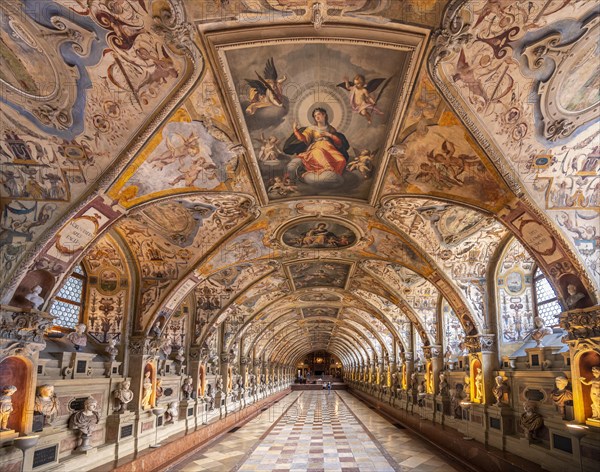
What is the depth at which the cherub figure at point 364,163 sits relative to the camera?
9.83 metres

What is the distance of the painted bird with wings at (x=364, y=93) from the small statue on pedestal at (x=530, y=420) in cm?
820

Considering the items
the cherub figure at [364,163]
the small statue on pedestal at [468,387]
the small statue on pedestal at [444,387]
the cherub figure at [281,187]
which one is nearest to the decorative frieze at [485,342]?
the small statue on pedestal at [468,387]

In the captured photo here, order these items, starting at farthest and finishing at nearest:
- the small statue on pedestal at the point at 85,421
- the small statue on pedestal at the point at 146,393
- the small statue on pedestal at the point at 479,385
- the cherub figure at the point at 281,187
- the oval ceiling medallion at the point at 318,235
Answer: the oval ceiling medallion at the point at 318,235 → the small statue on pedestal at the point at 146,393 → the small statue on pedestal at the point at 479,385 → the cherub figure at the point at 281,187 → the small statue on pedestal at the point at 85,421

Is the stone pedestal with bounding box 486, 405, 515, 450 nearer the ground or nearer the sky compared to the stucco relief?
nearer the ground

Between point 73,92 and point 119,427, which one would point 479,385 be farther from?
point 73,92

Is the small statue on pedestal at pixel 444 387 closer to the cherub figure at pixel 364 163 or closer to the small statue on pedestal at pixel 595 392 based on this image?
the small statue on pedestal at pixel 595 392

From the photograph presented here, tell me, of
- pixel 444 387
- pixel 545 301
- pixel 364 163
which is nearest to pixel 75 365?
pixel 364 163

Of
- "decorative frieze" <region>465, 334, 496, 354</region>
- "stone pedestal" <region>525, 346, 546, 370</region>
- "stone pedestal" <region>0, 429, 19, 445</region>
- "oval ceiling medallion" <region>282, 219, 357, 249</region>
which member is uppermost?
"oval ceiling medallion" <region>282, 219, 357, 249</region>

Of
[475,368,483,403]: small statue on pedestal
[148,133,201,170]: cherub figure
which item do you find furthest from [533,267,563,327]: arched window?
[148,133,201,170]: cherub figure

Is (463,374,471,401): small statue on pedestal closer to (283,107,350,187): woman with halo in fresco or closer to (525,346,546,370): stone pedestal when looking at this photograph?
(525,346,546,370): stone pedestal

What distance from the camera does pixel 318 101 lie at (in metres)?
8.12

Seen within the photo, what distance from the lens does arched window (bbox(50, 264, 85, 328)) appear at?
12.7 meters

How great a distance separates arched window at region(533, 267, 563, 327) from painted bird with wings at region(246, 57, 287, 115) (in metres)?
9.97

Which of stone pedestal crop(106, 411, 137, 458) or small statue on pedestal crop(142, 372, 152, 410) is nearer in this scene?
stone pedestal crop(106, 411, 137, 458)
